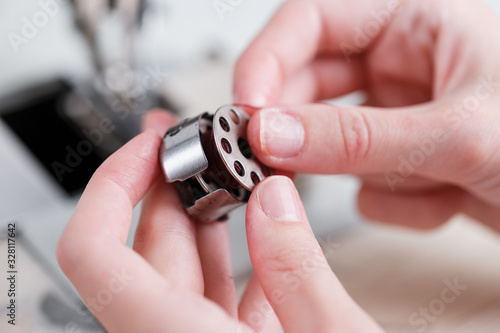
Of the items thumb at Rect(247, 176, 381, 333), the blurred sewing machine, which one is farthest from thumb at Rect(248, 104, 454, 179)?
the blurred sewing machine

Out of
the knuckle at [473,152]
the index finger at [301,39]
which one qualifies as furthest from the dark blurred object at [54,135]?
the knuckle at [473,152]

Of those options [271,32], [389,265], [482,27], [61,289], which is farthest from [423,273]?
[61,289]

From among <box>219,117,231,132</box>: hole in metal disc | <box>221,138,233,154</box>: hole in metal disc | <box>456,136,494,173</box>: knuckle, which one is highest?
Result: <box>219,117,231,132</box>: hole in metal disc

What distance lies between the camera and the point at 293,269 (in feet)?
2.02

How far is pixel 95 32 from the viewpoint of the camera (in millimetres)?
1024

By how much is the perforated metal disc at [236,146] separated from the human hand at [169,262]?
5cm

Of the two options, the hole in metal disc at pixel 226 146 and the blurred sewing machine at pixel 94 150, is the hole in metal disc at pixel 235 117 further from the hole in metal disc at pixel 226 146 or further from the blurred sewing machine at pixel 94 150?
the blurred sewing machine at pixel 94 150

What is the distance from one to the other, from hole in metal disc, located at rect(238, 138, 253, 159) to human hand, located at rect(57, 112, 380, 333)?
11cm

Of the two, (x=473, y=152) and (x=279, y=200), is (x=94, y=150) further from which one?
(x=473, y=152)

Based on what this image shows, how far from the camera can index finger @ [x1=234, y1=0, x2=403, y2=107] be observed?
1000 millimetres

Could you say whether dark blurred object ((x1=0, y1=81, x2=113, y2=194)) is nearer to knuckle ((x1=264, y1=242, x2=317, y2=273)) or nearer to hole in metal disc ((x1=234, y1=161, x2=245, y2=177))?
hole in metal disc ((x1=234, y1=161, x2=245, y2=177))

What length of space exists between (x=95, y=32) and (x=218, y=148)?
51 cm

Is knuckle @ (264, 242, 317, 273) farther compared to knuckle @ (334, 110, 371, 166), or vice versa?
knuckle @ (334, 110, 371, 166)

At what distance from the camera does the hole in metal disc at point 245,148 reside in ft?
2.67
